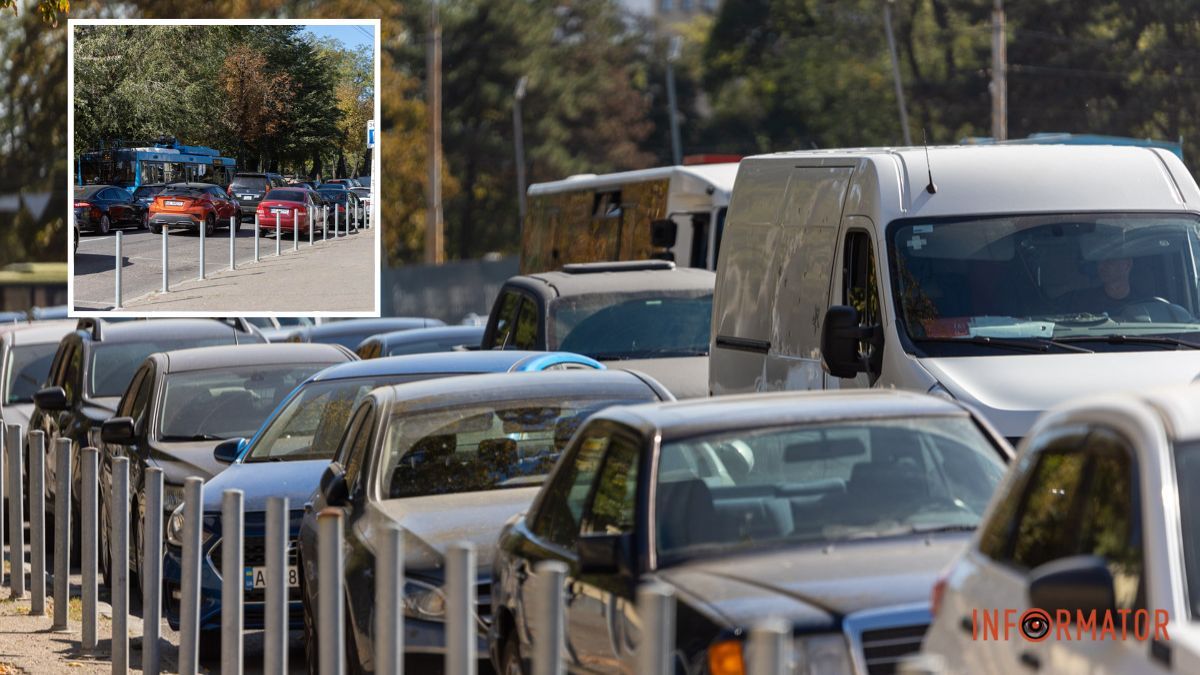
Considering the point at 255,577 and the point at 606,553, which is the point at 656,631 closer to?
the point at 606,553

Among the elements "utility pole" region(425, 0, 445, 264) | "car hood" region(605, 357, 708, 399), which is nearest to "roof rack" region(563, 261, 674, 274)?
"car hood" region(605, 357, 708, 399)

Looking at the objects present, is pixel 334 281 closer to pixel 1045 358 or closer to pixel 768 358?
pixel 768 358

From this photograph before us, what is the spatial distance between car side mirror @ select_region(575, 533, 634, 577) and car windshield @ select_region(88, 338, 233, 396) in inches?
412

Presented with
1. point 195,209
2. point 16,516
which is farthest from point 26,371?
point 195,209

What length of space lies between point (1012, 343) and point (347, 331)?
12489 millimetres

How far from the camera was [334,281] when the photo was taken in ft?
36.1

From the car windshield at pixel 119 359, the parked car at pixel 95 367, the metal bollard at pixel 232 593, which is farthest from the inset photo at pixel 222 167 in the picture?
the car windshield at pixel 119 359

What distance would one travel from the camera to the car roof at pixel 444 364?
11.3 m

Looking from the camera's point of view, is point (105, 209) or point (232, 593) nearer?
point (232, 593)

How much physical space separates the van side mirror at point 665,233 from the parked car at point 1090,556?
1692 centimetres

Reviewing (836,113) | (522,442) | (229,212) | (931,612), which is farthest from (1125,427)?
(836,113)

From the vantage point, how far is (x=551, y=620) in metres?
5.01

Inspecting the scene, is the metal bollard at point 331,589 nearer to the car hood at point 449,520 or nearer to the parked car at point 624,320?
the car hood at point 449,520

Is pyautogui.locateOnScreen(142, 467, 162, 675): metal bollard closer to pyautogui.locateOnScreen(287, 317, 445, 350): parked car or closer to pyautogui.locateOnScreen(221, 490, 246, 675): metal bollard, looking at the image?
pyautogui.locateOnScreen(221, 490, 246, 675): metal bollard
